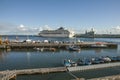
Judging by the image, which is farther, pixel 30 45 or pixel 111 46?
pixel 111 46

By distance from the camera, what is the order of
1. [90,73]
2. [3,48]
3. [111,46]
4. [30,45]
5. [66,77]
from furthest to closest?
1. [111,46]
2. [30,45]
3. [3,48]
4. [90,73]
5. [66,77]

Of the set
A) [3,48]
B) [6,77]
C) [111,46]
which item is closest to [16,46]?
[3,48]

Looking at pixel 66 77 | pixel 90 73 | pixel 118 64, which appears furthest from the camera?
pixel 118 64

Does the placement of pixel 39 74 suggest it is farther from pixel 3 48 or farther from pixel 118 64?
pixel 3 48

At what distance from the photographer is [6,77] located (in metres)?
29.3

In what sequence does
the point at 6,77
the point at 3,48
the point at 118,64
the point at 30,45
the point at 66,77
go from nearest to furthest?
the point at 6,77, the point at 66,77, the point at 118,64, the point at 3,48, the point at 30,45

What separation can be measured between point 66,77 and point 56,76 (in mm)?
1817

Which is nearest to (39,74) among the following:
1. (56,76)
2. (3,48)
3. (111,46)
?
(56,76)

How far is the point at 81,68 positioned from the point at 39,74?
27.5ft

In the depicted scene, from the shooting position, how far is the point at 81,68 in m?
37.1

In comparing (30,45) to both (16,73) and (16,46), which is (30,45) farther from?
(16,73)

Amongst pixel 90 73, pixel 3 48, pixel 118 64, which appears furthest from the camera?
pixel 3 48

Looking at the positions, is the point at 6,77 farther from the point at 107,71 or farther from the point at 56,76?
the point at 107,71

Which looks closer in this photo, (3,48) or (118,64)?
(118,64)
